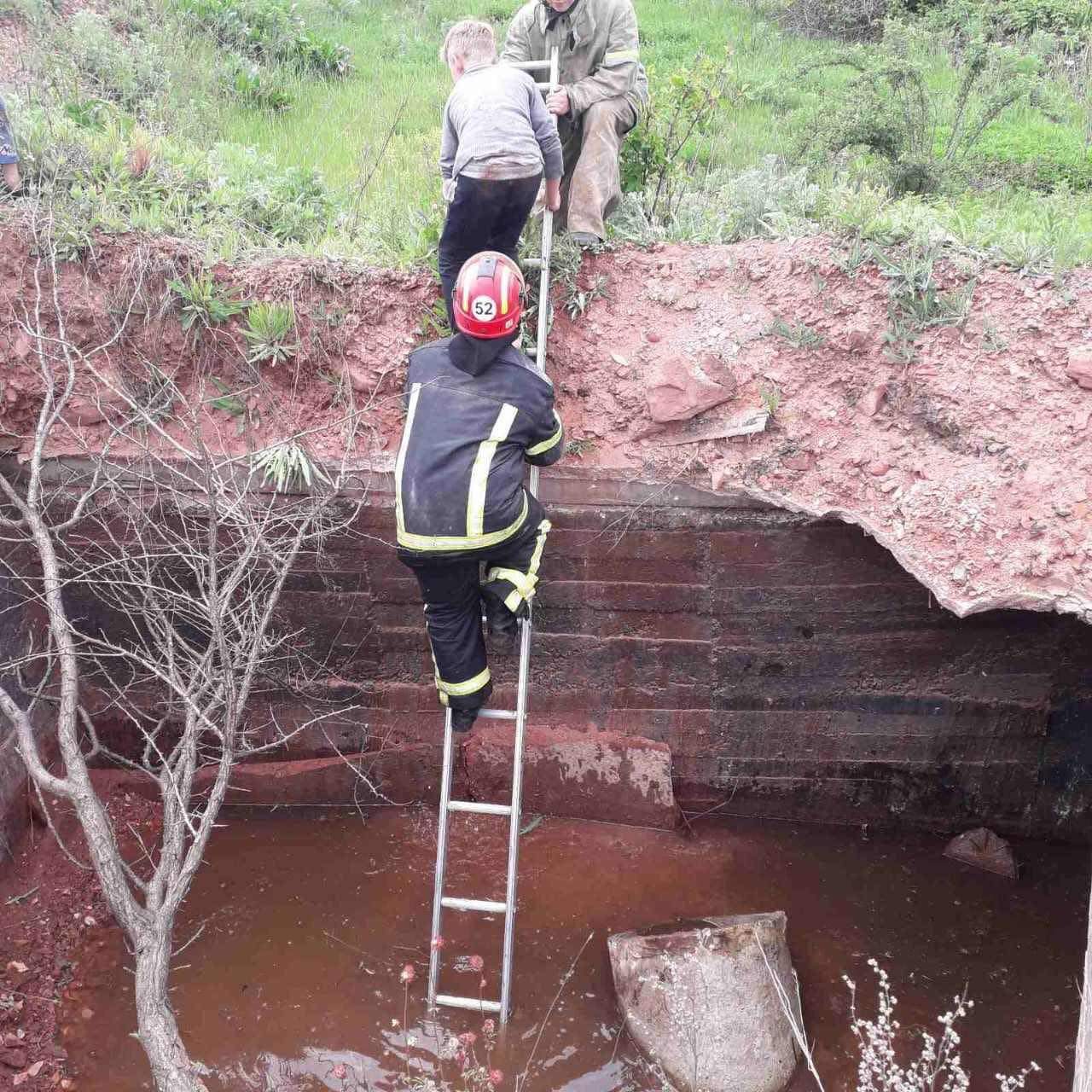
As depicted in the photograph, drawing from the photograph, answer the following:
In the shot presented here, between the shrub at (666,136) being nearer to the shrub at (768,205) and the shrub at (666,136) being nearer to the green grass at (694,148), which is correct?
the green grass at (694,148)

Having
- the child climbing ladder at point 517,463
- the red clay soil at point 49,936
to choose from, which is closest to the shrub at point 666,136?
the child climbing ladder at point 517,463

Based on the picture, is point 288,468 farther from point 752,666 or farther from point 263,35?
point 263,35

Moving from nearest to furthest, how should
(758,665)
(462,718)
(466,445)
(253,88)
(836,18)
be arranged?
1. (466,445)
2. (462,718)
3. (758,665)
4. (253,88)
5. (836,18)

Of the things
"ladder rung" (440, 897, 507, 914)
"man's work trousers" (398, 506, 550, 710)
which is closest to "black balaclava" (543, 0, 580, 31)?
"man's work trousers" (398, 506, 550, 710)

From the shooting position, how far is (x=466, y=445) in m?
3.47

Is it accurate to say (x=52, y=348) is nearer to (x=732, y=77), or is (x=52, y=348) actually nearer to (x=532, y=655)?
(x=532, y=655)

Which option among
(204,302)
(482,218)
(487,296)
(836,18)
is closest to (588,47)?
(482,218)

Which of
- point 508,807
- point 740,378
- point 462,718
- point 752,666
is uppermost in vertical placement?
point 740,378

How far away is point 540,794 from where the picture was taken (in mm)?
5449

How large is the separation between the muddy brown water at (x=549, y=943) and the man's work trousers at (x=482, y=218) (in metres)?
3.22

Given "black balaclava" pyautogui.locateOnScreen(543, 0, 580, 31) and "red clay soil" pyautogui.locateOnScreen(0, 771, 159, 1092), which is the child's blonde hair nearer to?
"black balaclava" pyautogui.locateOnScreen(543, 0, 580, 31)

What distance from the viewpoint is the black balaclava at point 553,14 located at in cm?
450

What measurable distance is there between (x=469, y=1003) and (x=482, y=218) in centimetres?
355

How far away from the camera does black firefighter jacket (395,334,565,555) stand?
11.4 ft
